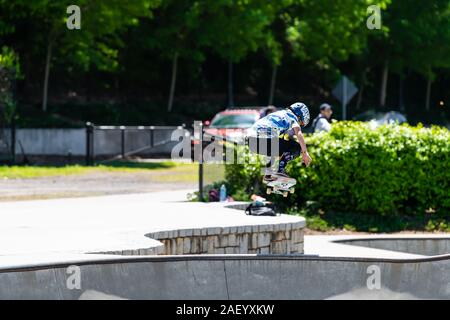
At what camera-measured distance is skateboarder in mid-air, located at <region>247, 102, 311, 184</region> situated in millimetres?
13195

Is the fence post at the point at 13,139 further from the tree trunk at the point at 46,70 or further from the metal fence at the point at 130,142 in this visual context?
the tree trunk at the point at 46,70

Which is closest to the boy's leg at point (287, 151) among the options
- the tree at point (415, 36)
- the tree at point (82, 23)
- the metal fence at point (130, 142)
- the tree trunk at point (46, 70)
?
the metal fence at point (130, 142)

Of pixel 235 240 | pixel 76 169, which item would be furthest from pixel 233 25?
pixel 235 240

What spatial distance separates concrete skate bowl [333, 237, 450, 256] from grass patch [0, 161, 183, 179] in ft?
39.8

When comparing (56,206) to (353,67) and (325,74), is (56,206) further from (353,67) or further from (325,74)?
(353,67)

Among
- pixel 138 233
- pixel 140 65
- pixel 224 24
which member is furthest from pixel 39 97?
pixel 138 233

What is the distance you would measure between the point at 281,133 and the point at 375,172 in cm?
575

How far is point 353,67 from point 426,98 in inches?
400

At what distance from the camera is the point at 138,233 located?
1270 cm

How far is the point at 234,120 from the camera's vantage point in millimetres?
32312

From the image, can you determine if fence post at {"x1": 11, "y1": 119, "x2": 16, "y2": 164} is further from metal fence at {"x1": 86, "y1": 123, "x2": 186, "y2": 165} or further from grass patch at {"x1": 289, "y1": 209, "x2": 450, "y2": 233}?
grass patch at {"x1": 289, "y1": 209, "x2": 450, "y2": 233}

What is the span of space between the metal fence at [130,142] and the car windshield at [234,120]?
142 centimetres

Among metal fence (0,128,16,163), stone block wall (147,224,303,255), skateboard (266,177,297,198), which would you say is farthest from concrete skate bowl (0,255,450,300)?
metal fence (0,128,16,163)
